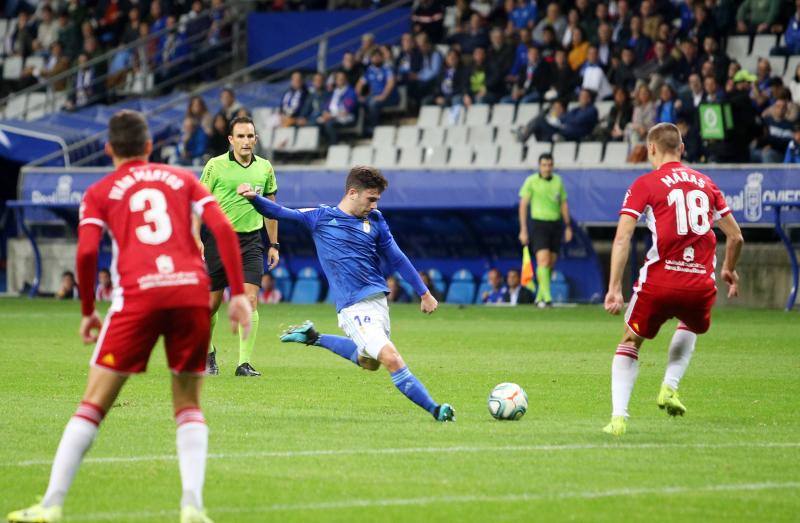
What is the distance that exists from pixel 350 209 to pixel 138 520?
4.40 m

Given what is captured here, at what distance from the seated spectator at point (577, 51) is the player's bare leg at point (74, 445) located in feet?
69.4

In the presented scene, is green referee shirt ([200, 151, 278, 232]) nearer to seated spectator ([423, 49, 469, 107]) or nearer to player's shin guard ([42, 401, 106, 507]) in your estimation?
player's shin guard ([42, 401, 106, 507])

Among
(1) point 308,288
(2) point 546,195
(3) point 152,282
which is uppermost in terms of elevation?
(3) point 152,282

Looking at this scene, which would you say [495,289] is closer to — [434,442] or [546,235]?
[546,235]

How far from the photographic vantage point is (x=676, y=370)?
35.4 ft

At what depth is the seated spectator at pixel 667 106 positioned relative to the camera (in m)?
24.4

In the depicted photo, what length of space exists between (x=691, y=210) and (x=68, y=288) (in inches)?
784

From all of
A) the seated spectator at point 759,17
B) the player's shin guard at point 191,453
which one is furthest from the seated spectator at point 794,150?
the player's shin guard at point 191,453

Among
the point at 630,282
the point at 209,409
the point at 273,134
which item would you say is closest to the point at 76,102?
the point at 273,134

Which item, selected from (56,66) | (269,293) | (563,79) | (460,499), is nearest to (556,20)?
(563,79)

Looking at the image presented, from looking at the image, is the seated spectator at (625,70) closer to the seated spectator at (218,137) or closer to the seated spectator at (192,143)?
the seated spectator at (218,137)

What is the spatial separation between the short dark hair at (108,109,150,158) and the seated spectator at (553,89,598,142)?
19.2 metres

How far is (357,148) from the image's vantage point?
28.0 m

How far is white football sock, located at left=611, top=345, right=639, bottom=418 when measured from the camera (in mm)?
9852
